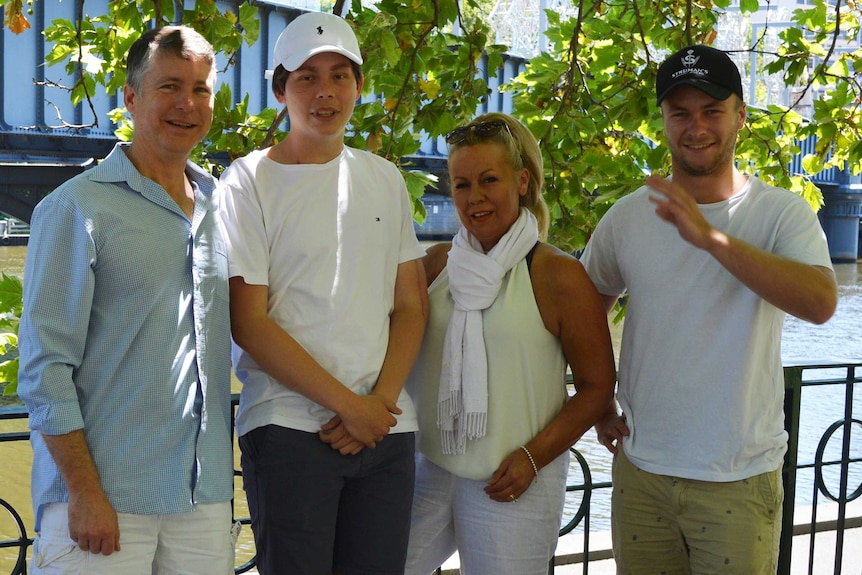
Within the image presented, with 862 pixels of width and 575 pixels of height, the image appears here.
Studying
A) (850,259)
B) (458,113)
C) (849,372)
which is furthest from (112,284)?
(850,259)

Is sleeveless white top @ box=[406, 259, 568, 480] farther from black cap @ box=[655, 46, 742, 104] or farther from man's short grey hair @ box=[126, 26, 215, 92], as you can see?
man's short grey hair @ box=[126, 26, 215, 92]

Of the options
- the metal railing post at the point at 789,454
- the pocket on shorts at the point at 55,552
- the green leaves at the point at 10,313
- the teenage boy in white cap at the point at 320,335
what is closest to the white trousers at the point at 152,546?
the pocket on shorts at the point at 55,552

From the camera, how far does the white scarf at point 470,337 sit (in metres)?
2.45

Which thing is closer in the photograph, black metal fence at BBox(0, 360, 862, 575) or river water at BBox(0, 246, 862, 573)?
black metal fence at BBox(0, 360, 862, 575)

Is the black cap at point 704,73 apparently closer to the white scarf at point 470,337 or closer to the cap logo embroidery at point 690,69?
the cap logo embroidery at point 690,69

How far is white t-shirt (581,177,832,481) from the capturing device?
2418 millimetres

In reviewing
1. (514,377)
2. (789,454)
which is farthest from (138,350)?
(789,454)

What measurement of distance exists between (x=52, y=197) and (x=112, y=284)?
0.23m

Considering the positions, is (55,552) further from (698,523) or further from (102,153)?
(102,153)

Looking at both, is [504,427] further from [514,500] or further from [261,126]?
[261,126]

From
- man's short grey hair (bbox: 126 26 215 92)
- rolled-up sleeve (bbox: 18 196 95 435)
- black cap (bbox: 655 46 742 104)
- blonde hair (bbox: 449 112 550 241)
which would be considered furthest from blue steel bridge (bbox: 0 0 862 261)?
rolled-up sleeve (bbox: 18 196 95 435)

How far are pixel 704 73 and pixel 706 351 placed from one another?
0.75 m

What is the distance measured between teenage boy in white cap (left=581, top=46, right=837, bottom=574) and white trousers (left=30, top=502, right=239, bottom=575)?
1125 mm

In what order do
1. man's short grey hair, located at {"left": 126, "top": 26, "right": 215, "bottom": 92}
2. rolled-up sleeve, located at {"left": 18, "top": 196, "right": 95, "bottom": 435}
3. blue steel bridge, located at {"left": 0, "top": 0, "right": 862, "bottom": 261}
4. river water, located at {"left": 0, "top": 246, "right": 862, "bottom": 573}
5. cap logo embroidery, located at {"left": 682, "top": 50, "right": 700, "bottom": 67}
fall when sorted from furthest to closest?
blue steel bridge, located at {"left": 0, "top": 0, "right": 862, "bottom": 261}
river water, located at {"left": 0, "top": 246, "right": 862, "bottom": 573}
cap logo embroidery, located at {"left": 682, "top": 50, "right": 700, "bottom": 67}
man's short grey hair, located at {"left": 126, "top": 26, "right": 215, "bottom": 92}
rolled-up sleeve, located at {"left": 18, "top": 196, "right": 95, "bottom": 435}
